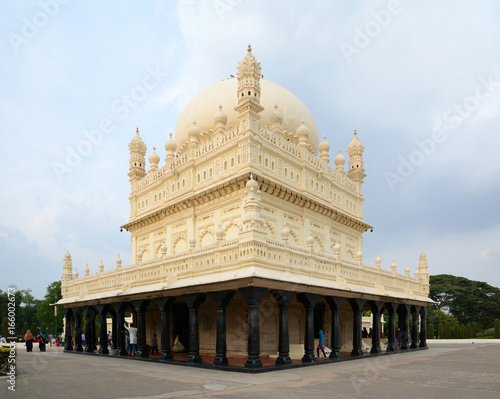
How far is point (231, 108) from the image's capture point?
25312 millimetres

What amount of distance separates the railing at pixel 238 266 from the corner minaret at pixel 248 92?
6.83m

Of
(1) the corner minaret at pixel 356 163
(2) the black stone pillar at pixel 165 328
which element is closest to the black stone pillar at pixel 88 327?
(2) the black stone pillar at pixel 165 328

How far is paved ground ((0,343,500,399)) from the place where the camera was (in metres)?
9.40

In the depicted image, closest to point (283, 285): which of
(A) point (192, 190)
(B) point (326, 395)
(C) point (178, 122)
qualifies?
(B) point (326, 395)

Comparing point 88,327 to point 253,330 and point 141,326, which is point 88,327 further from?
point 253,330

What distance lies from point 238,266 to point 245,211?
1.74 metres

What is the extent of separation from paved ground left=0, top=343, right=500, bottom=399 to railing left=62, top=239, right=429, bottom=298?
327 cm

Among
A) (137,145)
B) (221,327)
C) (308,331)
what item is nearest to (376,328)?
(308,331)

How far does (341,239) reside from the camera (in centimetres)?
2591

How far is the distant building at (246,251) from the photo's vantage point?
1395 centimetres

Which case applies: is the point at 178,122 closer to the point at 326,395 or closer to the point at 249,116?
the point at 249,116

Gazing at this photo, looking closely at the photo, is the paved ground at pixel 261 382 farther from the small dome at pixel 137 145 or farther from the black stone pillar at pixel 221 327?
the small dome at pixel 137 145

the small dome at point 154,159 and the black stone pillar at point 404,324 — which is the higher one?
the small dome at point 154,159

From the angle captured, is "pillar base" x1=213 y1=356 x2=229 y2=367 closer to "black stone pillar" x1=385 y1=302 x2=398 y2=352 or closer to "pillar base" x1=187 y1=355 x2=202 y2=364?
"pillar base" x1=187 y1=355 x2=202 y2=364
